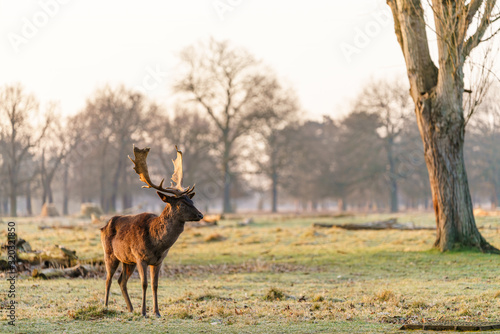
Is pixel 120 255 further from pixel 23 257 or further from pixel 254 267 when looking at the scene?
pixel 254 267

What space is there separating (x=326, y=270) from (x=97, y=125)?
46153 mm

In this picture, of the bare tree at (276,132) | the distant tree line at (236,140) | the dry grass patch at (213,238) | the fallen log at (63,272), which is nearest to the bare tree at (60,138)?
the distant tree line at (236,140)

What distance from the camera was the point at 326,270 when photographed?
654 inches

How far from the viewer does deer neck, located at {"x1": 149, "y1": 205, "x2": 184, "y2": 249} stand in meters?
8.94

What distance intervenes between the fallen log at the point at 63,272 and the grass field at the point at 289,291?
12.5 inches

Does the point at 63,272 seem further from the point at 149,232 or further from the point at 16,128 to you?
the point at 16,128

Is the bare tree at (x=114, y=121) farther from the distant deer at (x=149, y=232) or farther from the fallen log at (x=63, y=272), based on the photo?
the distant deer at (x=149, y=232)

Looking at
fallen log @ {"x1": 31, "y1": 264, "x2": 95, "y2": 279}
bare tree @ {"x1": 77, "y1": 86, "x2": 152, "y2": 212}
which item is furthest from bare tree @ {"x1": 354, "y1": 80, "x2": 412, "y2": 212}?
fallen log @ {"x1": 31, "y1": 264, "x2": 95, "y2": 279}

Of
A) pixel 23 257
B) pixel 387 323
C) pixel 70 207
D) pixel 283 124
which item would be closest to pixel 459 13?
pixel 387 323

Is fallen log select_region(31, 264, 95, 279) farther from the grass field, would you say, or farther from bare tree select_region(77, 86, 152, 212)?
bare tree select_region(77, 86, 152, 212)

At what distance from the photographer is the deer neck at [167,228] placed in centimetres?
894

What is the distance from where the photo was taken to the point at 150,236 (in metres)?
9.09

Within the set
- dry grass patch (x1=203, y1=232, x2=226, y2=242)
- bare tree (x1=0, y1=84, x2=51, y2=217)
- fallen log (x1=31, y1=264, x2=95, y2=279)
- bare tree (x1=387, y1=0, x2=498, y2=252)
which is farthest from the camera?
bare tree (x1=0, y1=84, x2=51, y2=217)

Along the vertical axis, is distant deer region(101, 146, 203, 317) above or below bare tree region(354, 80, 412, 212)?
below
